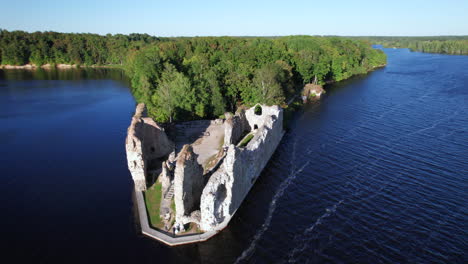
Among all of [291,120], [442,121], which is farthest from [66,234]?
[442,121]

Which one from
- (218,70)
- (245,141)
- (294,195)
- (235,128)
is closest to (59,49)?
(218,70)

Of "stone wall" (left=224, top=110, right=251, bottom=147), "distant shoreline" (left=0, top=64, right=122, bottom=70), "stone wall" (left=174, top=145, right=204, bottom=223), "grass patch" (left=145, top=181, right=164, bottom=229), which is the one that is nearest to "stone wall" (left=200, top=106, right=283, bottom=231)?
"stone wall" (left=174, top=145, right=204, bottom=223)

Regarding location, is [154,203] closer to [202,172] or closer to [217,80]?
[202,172]

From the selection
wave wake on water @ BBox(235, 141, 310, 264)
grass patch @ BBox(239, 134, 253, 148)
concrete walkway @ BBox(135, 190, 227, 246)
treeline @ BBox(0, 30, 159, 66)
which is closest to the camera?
wave wake on water @ BBox(235, 141, 310, 264)

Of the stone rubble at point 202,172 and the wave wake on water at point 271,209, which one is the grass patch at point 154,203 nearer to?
the stone rubble at point 202,172

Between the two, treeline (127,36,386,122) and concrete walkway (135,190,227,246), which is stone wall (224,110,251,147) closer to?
treeline (127,36,386,122)

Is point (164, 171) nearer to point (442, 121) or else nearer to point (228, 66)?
point (228, 66)
